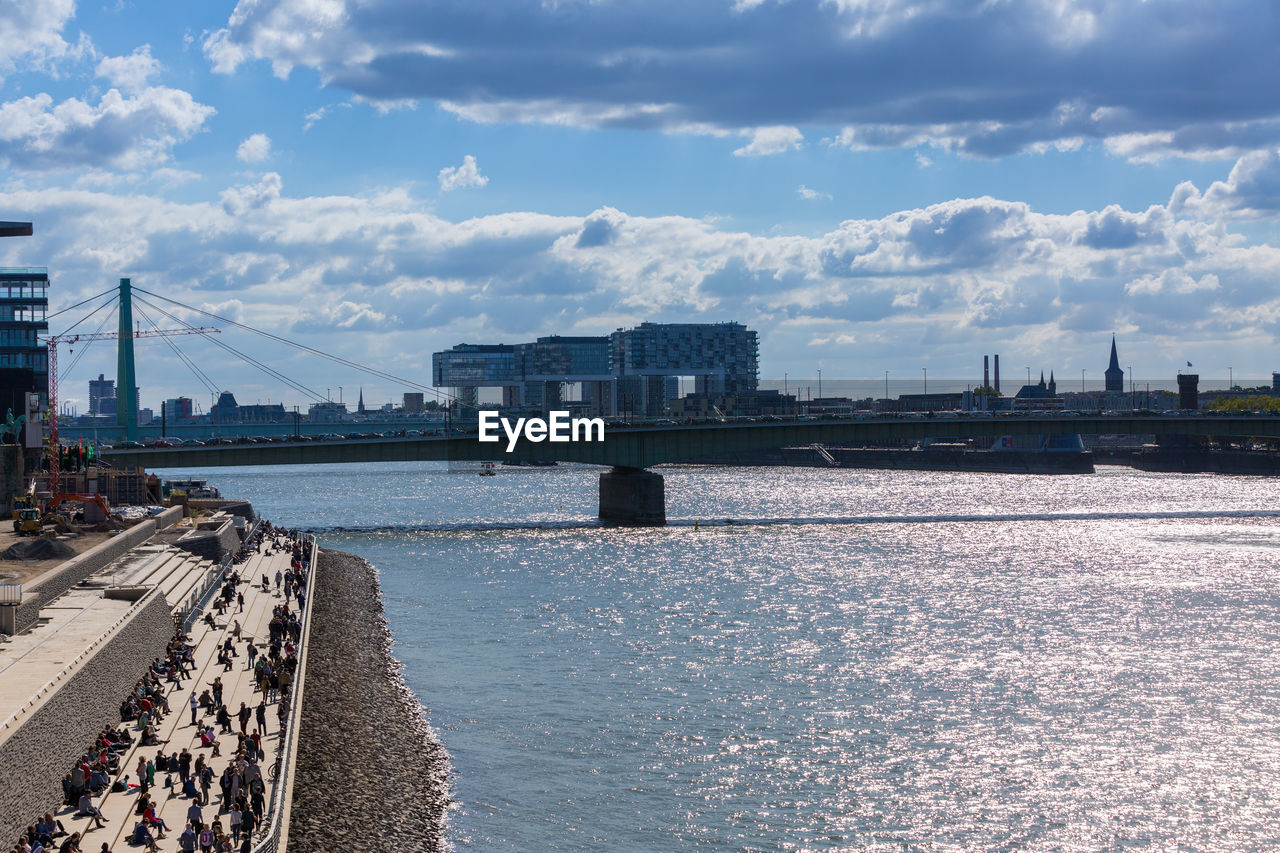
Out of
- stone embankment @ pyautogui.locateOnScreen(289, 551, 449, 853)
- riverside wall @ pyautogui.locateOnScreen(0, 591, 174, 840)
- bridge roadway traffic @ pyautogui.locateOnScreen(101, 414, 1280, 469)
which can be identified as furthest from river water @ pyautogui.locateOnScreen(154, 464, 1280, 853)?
bridge roadway traffic @ pyautogui.locateOnScreen(101, 414, 1280, 469)

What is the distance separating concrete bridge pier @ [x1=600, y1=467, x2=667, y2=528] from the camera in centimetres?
11325

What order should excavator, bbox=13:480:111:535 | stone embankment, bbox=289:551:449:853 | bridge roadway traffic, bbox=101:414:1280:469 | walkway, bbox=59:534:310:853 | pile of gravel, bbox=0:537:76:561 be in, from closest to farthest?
walkway, bbox=59:534:310:853, stone embankment, bbox=289:551:449:853, pile of gravel, bbox=0:537:76:561, excavator, bbox=13:480:111:535, bridge roadway traffic, bbox=101:414:1280:469

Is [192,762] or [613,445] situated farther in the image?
[613,445]

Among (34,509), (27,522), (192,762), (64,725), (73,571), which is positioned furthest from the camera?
(34,509)

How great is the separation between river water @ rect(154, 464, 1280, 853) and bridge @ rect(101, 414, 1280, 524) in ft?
36.7

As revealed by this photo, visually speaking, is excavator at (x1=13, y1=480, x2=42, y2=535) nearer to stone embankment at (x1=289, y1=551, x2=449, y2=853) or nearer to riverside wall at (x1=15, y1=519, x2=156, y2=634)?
riverside wall at (x1=15, y1=519, x2=156, y2=634)

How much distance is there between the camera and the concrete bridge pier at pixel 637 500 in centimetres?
11325

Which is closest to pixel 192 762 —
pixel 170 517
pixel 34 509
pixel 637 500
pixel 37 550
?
pixel 37 550

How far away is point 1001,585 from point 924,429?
183 ft

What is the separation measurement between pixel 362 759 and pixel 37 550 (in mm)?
22877

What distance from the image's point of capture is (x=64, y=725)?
107 feet

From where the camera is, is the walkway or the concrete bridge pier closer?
the walkway

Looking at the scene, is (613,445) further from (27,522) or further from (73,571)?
(73,571)

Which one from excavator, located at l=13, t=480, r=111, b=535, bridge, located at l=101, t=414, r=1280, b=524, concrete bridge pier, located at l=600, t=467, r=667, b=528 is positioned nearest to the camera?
excavator, located at l=13, t=480, r=111, b=535
